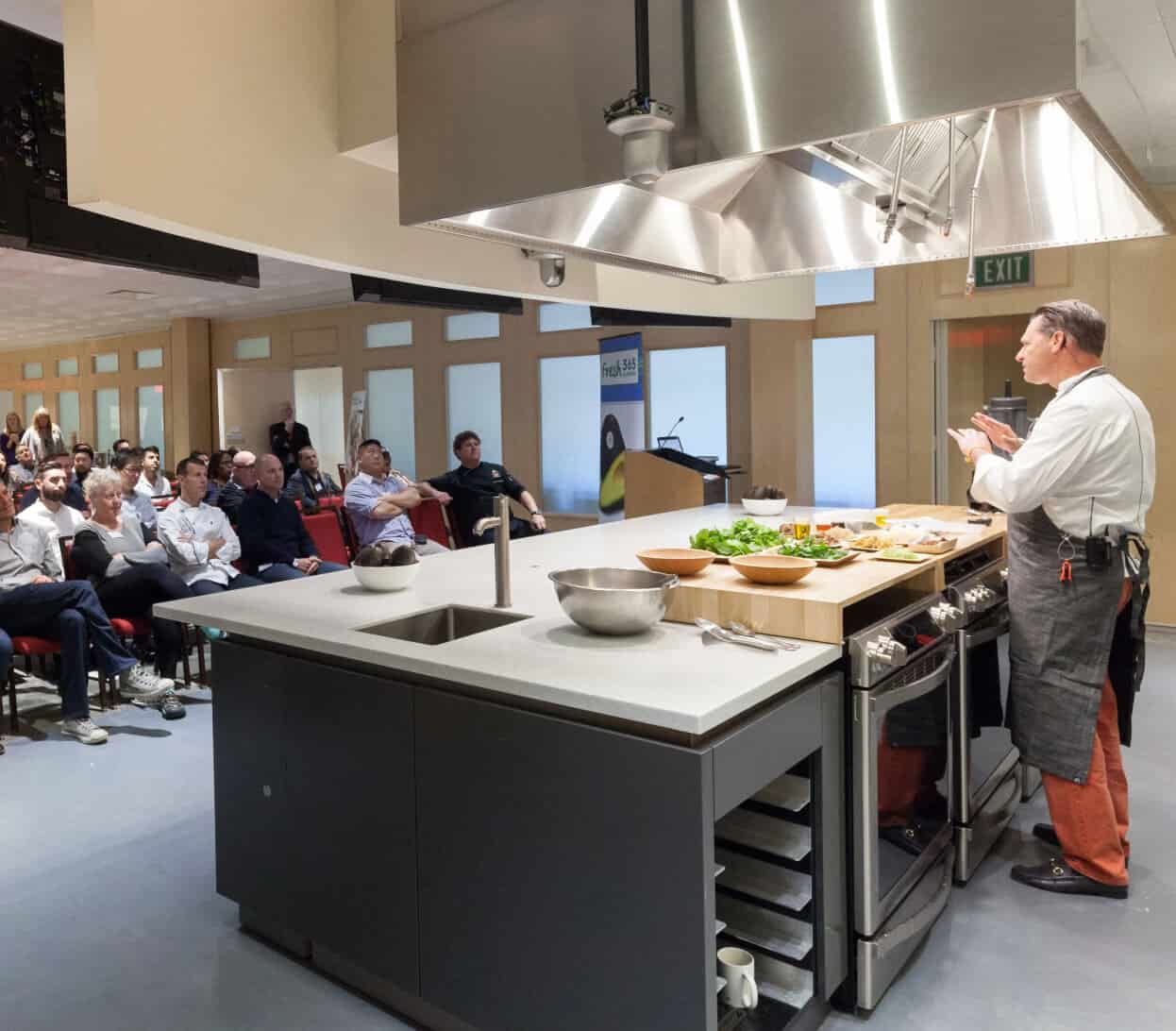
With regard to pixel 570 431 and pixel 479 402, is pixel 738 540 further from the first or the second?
pixel 479 402

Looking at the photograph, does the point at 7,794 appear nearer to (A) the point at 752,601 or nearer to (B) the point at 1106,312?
(A) the point at 752,601

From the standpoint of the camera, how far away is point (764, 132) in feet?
6.29

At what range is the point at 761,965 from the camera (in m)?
2.10

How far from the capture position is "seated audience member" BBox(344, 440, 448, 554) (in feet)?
18.1

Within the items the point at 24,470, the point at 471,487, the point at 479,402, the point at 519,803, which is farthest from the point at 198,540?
the point at 479,402

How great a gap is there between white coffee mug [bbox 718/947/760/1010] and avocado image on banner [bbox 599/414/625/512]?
6.38 metres

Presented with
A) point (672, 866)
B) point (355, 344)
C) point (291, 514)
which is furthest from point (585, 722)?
point (355, 344)

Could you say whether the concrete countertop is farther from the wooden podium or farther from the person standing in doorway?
the person standing in doorway

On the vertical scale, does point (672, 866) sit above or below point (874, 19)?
below

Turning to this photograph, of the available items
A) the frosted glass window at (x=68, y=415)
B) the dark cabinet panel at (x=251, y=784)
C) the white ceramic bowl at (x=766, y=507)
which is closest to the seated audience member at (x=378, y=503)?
the white ceramic bowl at (x=766, y=507)

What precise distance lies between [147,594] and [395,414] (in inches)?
257

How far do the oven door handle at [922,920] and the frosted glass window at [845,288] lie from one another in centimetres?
484

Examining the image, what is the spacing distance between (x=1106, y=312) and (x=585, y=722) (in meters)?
5.31

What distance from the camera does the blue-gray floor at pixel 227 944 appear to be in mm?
2191
